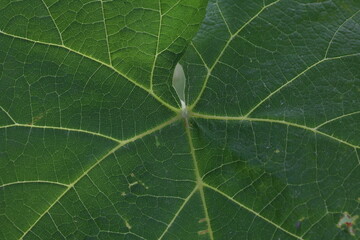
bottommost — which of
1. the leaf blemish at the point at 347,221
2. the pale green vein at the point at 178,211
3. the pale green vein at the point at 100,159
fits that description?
the leaf blemish at the point at 347,221

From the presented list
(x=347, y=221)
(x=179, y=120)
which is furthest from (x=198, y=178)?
(x=347, y=221)

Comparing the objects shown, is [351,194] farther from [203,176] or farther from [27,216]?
[27,216]

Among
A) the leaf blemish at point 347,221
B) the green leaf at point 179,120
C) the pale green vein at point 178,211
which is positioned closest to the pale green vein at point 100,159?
the green leaf at point 179,120

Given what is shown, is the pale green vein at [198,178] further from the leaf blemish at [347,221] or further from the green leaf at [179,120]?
the leaf blemish at [347,221]

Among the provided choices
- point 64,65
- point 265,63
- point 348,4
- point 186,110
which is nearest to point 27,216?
point 64,65

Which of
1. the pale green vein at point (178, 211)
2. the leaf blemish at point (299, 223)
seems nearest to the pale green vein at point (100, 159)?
the pale green vein at point (178, 211)

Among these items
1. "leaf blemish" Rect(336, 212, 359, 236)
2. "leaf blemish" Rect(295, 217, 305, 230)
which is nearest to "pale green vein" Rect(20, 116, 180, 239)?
"leaf blemish" Rect(295, 217, 305, 230)

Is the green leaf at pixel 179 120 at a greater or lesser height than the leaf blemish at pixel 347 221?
greater

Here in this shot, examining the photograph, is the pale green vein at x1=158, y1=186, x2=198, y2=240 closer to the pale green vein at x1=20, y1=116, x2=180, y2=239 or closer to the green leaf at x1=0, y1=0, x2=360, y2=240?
the green leaf at x1=0, y1=0, x2=360, y2=240
